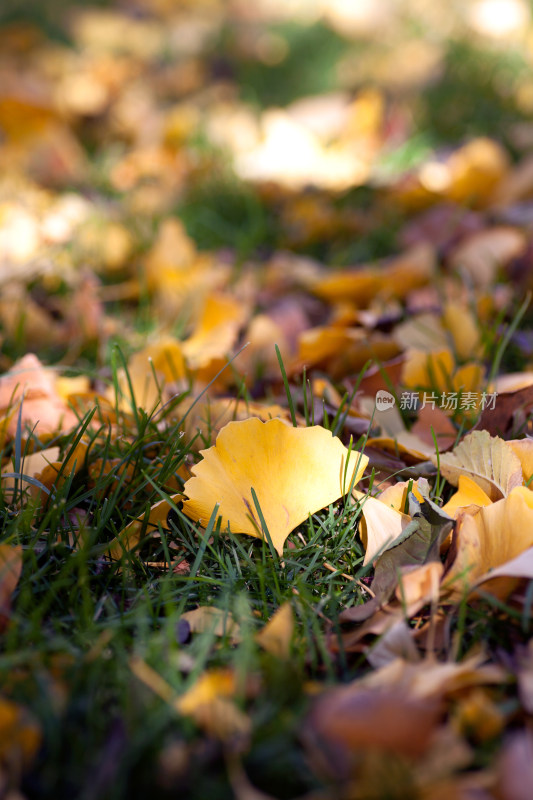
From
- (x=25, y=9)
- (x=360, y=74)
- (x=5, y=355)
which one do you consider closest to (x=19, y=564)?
(x=5, y=355)

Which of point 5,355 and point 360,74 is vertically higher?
point 360,74

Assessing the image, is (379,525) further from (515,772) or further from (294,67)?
(294,67)

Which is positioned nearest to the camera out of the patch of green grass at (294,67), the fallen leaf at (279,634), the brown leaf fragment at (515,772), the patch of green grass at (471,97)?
the brown leaf fragment at (515,772)

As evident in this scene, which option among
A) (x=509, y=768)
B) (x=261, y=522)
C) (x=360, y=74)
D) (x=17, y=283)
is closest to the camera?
(x=509, y=768)

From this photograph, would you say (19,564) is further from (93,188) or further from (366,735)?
(93,188)

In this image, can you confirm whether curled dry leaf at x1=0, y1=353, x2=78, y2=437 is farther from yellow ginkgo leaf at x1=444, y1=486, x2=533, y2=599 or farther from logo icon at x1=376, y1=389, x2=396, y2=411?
yellow ginkgo leaf at x1=444, y1=486, x2=533, y2=599

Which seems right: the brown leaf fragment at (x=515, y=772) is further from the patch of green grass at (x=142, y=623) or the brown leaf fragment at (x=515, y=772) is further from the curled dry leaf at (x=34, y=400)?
the curled dry leaf at (x=34, y=400)

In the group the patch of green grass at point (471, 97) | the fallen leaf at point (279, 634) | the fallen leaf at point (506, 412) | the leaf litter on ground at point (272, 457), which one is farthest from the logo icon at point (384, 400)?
→ the patch of green grass at point (471, 97)
